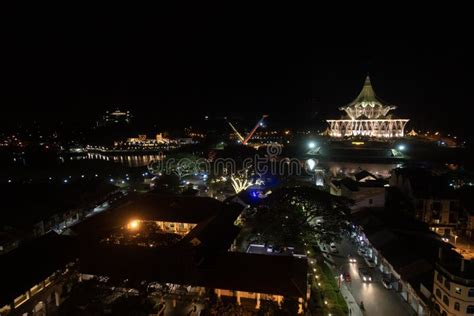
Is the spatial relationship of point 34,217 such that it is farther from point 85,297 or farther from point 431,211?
point 431,211

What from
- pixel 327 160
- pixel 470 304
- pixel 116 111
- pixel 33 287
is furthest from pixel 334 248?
pixel 116 111

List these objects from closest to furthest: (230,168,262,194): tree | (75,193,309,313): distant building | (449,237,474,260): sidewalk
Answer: (75,193,309,313): distant building
(449,237,474,260): sidewalk
(230,168,262,194): tree

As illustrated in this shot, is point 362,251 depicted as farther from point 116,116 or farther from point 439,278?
point 116,116

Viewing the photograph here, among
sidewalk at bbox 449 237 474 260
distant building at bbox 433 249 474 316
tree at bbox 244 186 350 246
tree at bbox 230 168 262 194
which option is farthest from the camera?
tree at bbox 230 168 262 194

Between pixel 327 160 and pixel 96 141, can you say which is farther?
pixel 96 141

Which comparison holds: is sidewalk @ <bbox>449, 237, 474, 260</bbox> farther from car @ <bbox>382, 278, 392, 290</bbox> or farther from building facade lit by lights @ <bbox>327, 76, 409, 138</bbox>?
building facade lit by lights @ <bbox>327, 76, 409, 138</bbox>

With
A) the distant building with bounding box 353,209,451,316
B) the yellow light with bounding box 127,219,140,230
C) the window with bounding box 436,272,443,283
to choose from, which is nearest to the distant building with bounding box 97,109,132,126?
the yellow light with bounding box 127,219,140,230

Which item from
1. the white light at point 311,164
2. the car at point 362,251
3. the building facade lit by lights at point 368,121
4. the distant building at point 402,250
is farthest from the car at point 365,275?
the building facade lit by lights at point 368,121
